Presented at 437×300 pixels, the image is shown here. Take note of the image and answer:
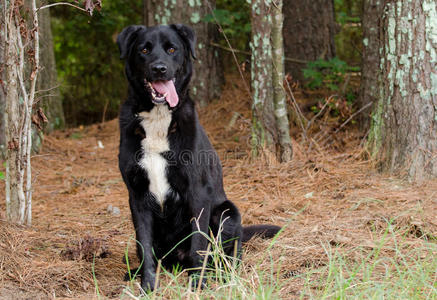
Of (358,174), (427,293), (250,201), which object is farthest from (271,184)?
(427,293)

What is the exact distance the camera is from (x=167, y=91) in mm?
3211

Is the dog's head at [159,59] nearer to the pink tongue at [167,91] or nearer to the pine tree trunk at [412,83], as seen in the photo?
the pink tongue at [167,91]

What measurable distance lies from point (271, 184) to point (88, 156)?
8.90ft

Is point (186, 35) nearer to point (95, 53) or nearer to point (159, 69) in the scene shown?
point (159, 69)

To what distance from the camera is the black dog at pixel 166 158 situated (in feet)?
10.2

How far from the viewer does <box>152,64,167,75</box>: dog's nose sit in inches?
122

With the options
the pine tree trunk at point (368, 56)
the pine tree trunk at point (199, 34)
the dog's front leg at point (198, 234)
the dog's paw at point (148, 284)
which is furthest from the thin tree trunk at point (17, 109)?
the pine tree trunk at point (368, 56)

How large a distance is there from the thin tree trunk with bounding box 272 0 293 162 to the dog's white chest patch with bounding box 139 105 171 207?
207 centimetres

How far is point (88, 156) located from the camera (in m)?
6.46

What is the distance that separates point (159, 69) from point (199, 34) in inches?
154

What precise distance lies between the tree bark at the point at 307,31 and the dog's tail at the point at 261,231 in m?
4.05

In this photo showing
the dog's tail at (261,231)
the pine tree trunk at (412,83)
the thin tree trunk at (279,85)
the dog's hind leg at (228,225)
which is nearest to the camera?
the dog's hind leg at (228,225)

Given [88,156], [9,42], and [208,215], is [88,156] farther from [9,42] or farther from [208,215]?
[208,215]

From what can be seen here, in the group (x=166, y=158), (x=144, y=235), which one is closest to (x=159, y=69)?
(x=166, y=158)
